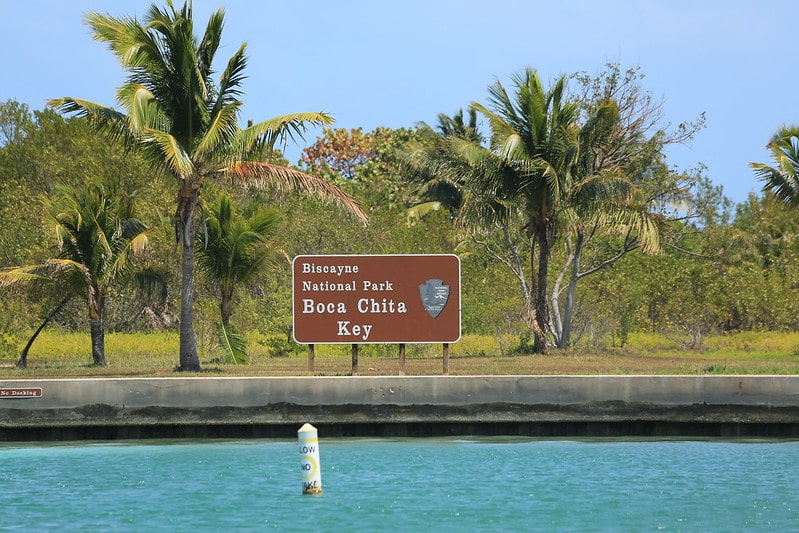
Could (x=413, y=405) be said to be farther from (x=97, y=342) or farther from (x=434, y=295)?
(x=97, y=342)

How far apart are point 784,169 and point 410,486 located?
68.2ft

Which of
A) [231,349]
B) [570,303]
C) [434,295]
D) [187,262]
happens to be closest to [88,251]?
[187,262]

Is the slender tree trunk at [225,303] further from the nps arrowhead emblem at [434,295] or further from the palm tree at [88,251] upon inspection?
the nps arrowhead emblem at [434,295]

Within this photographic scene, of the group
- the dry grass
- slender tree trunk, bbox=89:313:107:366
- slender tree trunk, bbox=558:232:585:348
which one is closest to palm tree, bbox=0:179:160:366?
slender tree trunk, bbox=89:313:107:366

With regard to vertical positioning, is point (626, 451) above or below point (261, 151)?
below

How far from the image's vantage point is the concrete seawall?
71.1ft

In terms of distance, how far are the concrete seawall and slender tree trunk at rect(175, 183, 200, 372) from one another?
3.42 metres

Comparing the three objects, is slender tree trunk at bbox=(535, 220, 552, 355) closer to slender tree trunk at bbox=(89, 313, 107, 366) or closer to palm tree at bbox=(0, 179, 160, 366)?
palm tree at bbox=(0, 179, 160, 366)

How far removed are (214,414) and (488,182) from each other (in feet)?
38.8

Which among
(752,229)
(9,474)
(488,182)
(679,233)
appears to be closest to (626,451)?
(9,474)

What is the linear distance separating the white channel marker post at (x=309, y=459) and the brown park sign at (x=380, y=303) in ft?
26.1

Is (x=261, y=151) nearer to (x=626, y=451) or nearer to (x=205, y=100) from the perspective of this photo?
(x=205, y=100)

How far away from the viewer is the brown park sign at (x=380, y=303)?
23734 mm

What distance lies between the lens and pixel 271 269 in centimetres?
3222
